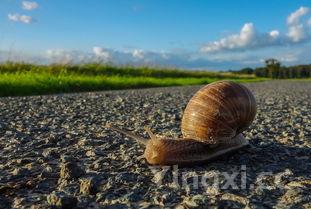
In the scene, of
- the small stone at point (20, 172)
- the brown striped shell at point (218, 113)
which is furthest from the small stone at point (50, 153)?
the brown striped shell at point (218, 113)

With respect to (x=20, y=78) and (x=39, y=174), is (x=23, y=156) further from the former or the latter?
(x=20, y=78)

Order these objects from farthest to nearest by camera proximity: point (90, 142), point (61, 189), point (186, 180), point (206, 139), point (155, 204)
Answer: point (90, 142) → point (206, 139) → point (186, 180) → point (61, 189) → point (155, 204)

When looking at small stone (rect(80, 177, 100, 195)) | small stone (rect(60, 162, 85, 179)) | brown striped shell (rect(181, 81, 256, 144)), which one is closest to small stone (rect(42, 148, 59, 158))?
small stone (rect(60, 162, 85, 179))

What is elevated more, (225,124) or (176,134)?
(225,124)

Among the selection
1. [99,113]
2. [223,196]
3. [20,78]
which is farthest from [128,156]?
[20,78]

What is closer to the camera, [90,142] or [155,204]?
[155,204]

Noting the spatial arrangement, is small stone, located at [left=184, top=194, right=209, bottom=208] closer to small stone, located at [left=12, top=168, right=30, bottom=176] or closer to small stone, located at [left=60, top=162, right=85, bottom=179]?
small stone, located at [left=60, top=162, right=85, bottom=179]

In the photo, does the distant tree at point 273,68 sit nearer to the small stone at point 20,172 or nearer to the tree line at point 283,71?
Answer: the tree line at point 283,71

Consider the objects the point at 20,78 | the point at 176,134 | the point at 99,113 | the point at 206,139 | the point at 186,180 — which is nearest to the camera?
the point at 186,180
